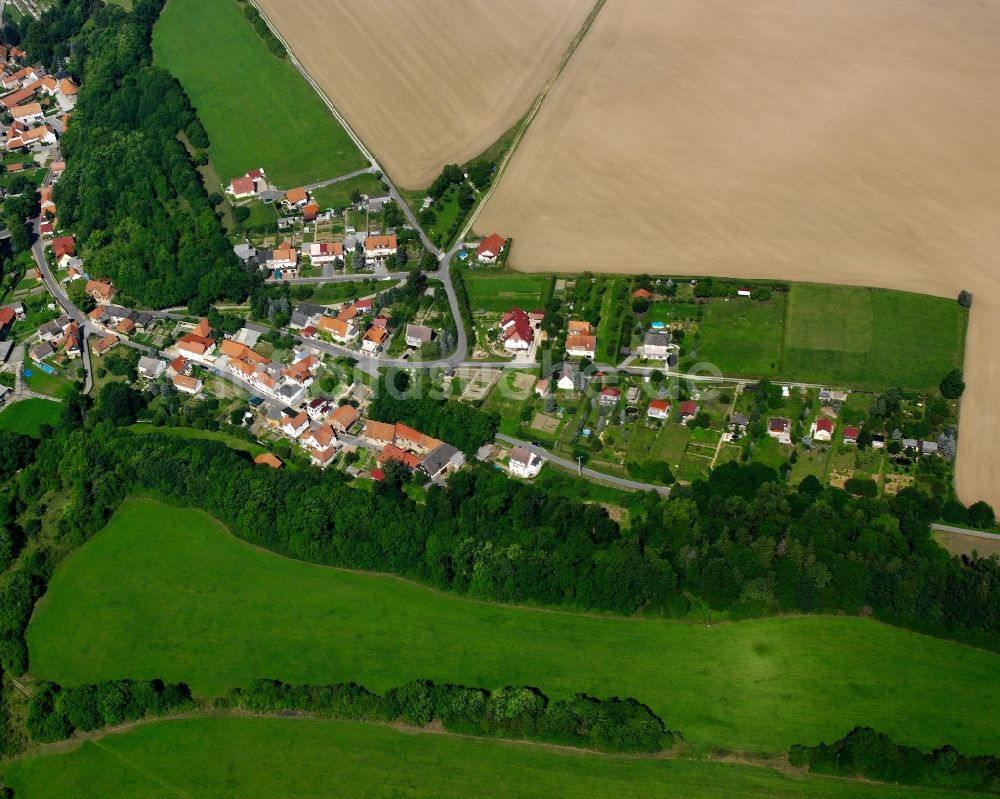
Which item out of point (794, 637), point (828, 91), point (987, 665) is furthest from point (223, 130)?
point (987, 665)

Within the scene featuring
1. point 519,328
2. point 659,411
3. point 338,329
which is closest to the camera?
point 659,411

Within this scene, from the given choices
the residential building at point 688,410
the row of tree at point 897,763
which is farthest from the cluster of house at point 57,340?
the row of tree at point 897,763

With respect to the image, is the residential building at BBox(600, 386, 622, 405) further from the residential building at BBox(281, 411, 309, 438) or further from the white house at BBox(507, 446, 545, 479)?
the residential building at BBox(281, 411, 309, 438)

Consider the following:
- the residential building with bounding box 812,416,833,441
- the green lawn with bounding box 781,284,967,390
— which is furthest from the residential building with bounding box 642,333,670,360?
the residential building with bounding box 812,416,833,441

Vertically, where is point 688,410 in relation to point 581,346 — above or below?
below

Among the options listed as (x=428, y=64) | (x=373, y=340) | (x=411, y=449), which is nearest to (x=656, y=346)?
(x=411, y=449)

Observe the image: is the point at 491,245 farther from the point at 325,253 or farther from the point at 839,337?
the point at 839,337

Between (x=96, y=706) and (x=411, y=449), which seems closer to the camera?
(x=96, y=706)
